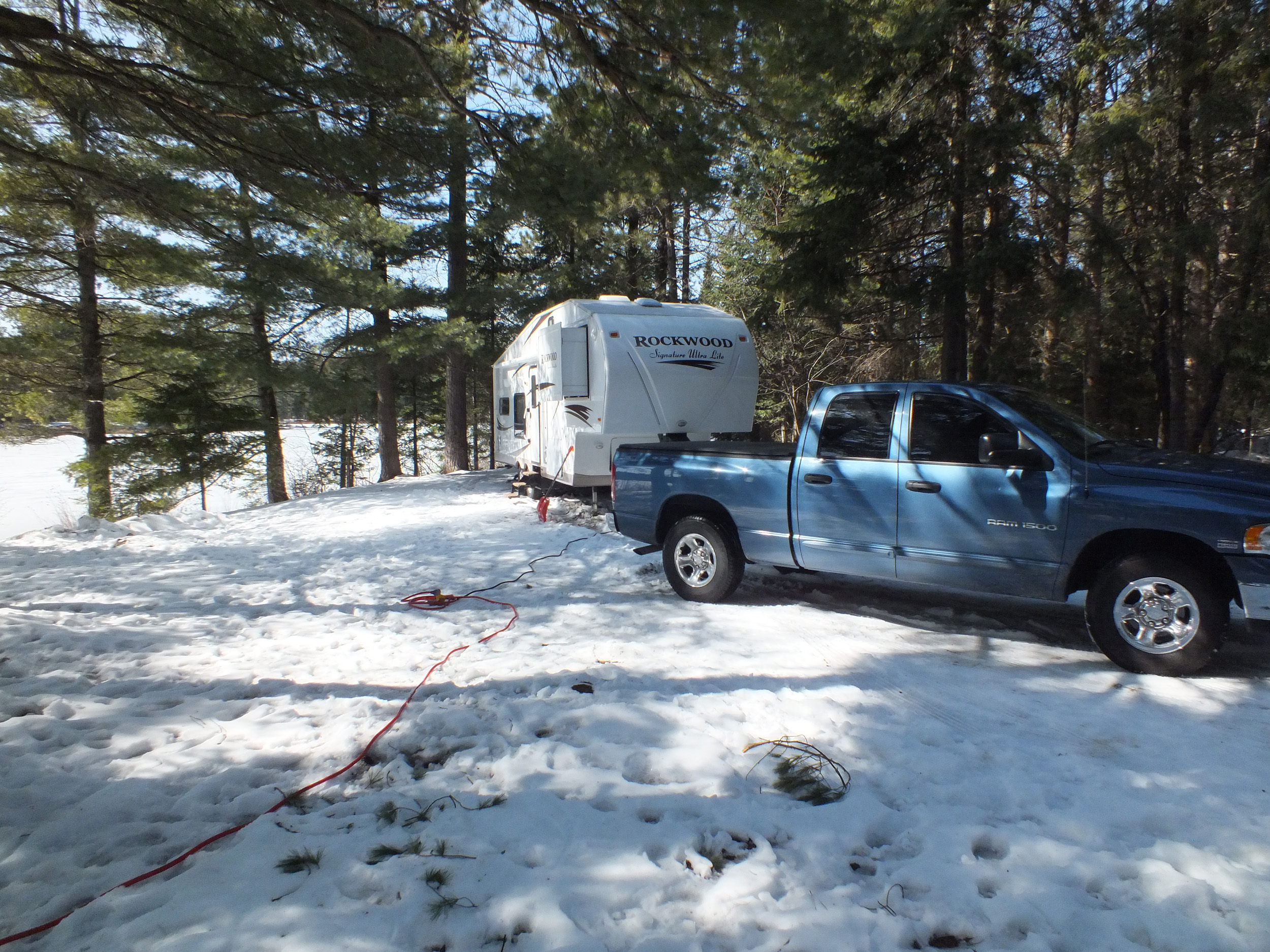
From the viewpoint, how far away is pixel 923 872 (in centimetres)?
255

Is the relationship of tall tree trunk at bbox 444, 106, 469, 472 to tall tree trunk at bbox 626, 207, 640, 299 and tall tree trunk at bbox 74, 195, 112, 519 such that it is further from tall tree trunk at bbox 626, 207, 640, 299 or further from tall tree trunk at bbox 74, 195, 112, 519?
tall tree trunk at bbox 74, 195, 112, 519

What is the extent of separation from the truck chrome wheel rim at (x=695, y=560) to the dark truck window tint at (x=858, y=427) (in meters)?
1.32

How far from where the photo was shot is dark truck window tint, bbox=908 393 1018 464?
16.4ft

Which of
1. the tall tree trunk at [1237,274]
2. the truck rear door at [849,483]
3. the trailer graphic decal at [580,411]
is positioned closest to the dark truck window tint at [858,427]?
the truck rear door at [849,483]

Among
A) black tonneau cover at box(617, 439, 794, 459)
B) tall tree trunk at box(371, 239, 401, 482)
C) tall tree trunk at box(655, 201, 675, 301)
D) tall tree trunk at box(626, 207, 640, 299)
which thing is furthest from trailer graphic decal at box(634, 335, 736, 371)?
tall tree trunk at box(655, 201, 675, 301)

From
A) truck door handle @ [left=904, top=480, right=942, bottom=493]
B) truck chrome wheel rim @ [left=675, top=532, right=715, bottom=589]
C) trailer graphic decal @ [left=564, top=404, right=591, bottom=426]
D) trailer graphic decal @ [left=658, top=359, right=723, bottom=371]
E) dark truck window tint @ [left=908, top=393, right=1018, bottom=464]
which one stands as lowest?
truck chrome wheel rim @ [left=675, top=532, right=715, bottom=589]

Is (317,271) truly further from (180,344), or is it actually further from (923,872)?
(923,872)

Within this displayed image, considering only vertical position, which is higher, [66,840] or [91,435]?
[91,435]

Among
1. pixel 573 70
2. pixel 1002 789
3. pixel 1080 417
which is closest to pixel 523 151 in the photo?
pixel 573 70

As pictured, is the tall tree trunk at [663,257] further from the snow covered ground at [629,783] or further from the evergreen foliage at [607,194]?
the snow covered ground at [629,783]

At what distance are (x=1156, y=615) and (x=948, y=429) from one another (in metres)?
1.69

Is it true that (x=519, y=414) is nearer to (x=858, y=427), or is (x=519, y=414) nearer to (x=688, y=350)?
(x=688, y=350)

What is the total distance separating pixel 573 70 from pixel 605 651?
576 centimetres

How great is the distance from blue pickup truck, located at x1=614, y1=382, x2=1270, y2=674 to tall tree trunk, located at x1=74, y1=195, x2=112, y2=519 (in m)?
13.5
